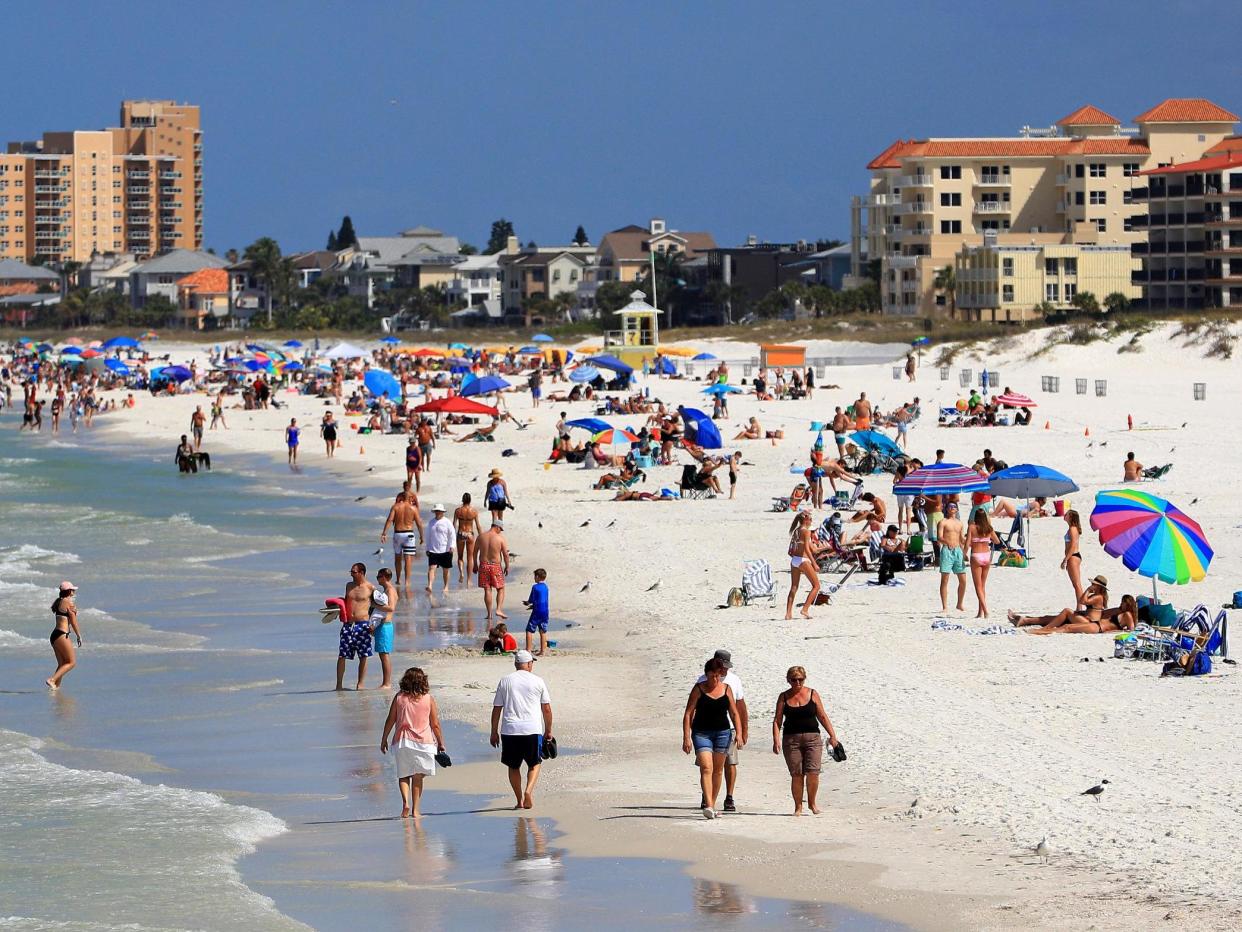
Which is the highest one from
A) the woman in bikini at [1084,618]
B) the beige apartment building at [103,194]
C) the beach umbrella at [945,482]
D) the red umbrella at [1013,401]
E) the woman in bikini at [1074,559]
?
the beige apartment building at [103,194]

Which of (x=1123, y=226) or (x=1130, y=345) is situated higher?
(x=1123, y=226)

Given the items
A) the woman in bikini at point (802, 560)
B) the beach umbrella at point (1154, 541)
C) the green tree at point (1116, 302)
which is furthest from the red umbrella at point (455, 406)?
the green tree at point (1116, 302)

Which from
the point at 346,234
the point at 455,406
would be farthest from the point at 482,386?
the point at 346,234

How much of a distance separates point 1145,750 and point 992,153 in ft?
275

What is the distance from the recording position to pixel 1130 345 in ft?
185

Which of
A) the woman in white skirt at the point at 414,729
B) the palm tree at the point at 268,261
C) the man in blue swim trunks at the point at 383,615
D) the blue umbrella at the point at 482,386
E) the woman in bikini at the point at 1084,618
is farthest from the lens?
the palm tree at the point at 268,261

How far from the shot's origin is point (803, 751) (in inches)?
430

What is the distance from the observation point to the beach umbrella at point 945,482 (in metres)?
20.2

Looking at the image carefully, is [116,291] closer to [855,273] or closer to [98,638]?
[855,273]

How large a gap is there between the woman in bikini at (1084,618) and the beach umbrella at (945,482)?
3363 millimetres

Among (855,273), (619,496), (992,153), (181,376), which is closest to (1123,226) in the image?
(992,153)

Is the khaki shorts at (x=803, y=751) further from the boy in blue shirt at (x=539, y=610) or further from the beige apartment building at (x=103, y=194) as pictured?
the beige apartment building at (x=103, y=194)

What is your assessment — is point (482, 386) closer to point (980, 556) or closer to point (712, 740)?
point (980, 556)

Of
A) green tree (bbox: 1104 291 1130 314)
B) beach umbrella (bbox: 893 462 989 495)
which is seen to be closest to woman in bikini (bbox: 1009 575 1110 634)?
beach umbrella (bbox: 893 462 989 495)
